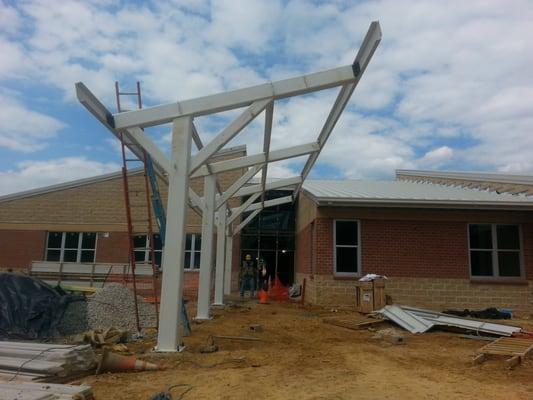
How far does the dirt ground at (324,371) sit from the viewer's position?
5770 millimetres

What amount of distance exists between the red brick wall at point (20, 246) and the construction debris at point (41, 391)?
25159 mm

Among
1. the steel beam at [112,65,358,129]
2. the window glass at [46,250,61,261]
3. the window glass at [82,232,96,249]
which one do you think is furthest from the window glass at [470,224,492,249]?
the window glass at [46,250,61,261]

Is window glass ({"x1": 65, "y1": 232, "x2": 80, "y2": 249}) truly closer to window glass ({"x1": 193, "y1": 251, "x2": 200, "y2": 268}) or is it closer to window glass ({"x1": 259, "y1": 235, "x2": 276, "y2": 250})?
window glass ({"x1": 193, "y1": 251, "x2": 200, "y2": 268})

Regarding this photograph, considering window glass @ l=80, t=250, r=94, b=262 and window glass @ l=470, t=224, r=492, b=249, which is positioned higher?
window glass @ l=470, t=224, r=492, b=249

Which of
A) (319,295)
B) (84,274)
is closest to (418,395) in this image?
(319,295)

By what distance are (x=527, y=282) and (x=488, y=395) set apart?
11768 millimetres

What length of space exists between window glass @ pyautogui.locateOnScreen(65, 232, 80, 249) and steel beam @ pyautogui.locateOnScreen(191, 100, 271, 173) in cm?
2233

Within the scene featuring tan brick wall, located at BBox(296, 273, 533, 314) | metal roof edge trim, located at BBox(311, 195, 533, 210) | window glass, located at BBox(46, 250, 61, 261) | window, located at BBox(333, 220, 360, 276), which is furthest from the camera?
window glass, located at BBox(46, 250, 61, 261)

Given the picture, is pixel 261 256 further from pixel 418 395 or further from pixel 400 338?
pixel 418 395

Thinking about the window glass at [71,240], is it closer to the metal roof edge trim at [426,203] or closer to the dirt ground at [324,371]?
the metal roof edge trim at [426,203]

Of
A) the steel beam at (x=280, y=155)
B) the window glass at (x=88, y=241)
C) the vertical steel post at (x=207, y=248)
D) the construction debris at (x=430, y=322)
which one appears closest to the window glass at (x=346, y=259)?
the construction debris at (x=430, y=322)

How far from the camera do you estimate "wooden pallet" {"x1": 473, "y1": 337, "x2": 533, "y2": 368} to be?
7582 mm

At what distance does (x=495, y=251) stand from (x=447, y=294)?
234 centimetres

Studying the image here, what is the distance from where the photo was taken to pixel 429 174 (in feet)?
90.4
